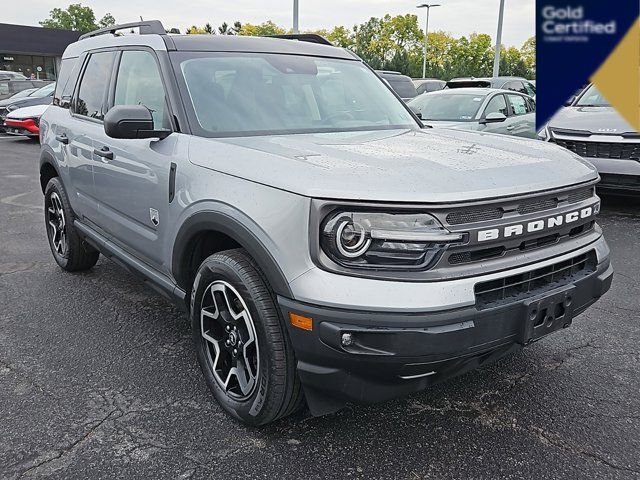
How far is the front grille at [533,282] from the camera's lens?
2.19m

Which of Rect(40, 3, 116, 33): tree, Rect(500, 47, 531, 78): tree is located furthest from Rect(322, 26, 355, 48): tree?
Rect(40, 3, 116, 33): tree

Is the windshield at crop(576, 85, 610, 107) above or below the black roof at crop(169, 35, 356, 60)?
below

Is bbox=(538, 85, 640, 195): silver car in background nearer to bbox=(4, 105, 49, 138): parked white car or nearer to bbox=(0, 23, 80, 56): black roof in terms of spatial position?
bbox=(4, 105, 49, 138): parked white car

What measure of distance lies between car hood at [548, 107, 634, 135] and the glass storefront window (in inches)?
2019

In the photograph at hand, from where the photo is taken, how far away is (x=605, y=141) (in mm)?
6500

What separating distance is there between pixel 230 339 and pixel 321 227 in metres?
0.87

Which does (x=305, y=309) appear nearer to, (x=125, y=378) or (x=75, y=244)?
(x=125, y=378)

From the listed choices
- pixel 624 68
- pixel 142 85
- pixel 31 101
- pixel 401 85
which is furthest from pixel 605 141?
pixel 31 101

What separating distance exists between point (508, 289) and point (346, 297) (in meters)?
0.69

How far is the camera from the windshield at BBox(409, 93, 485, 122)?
8.84 meters

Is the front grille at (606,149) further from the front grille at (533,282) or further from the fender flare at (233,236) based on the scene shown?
the fender flare at (233,236)

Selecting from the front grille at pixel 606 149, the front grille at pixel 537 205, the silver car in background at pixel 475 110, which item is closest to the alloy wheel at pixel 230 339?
the front grille at pixel 537 205

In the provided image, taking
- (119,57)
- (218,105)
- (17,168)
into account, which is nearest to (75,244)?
(119,57)

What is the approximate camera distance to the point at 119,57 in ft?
12.5
